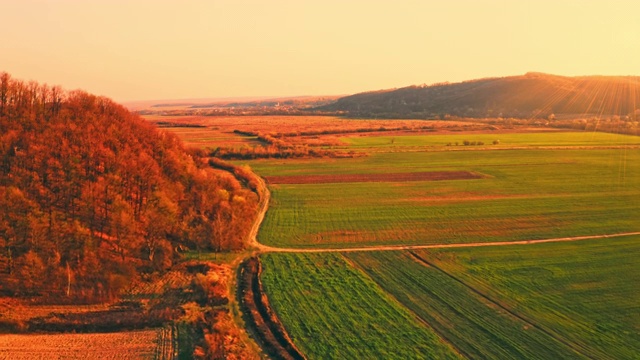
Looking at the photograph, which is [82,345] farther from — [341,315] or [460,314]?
[460,314]

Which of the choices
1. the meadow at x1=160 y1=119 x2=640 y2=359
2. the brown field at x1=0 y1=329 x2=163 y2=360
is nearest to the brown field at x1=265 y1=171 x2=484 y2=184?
the meadow at x1=160 y1=119 x2=640 y2=359

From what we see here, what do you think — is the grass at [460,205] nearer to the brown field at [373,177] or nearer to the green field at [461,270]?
the green field at [461,270]

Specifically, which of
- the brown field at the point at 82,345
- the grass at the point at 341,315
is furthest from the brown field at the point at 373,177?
the brown field at the point at 82,345

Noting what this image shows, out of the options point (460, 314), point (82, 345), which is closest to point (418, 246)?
point (460, 314)

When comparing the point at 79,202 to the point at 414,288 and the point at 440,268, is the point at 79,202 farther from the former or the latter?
the point at 440,268

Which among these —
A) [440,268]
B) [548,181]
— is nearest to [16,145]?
[440,268]

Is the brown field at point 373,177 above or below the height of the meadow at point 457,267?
above
